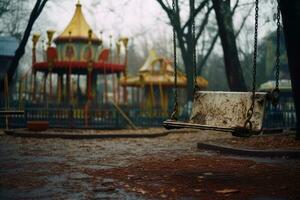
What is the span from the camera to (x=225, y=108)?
7180mm

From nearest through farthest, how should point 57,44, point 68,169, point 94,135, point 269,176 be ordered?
point 269,176
point 68,169
point 94,135
point 57,44

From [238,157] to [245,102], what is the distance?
6.95ft

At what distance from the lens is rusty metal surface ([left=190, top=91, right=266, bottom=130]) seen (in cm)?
652

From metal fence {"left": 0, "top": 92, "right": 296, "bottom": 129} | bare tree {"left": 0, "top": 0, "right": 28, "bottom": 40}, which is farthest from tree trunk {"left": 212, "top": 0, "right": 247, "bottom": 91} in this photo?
bare tree {"left": 0, "top": 0, "right": 28, "bottom": 40}

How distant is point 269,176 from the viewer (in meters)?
6.10

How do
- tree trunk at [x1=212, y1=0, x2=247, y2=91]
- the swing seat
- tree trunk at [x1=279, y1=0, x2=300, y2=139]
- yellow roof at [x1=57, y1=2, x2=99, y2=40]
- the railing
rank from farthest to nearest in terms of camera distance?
yellow roof at [x1=57, y1=2, x2=99, y2=40] → the railing → tree trunk at [x1=212, y1=0, x2=247, y2=91] → tree trunk at [x1=279, y1=0, x2=300, y2=139] → the swing seat

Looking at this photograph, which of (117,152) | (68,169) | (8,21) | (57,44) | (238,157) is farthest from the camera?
(8,21)

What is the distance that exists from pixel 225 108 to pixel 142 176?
2.05 metres

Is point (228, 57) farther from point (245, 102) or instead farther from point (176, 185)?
point (176, 185)

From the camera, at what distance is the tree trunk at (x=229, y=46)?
1520cm

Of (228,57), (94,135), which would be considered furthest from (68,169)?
(228,57)

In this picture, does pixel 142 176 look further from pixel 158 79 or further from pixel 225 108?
pixel 158 79

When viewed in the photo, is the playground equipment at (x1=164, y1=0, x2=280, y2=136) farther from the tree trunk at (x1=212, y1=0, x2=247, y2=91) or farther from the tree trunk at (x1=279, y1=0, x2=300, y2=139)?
the tree trunk at (x1=212, y1=0, x2=247, y2=91)

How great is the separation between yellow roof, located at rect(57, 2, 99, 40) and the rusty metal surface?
66.3ft
